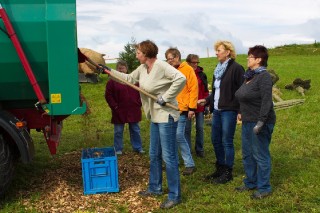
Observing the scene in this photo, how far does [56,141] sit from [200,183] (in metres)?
2.10

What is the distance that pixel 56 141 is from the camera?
223 inches

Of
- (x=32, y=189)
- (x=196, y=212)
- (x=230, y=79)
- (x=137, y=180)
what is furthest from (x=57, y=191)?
(x=230, y=79)

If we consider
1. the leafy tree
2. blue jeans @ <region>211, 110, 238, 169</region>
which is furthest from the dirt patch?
the leafy tree

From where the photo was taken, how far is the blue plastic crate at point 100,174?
5.84 meters

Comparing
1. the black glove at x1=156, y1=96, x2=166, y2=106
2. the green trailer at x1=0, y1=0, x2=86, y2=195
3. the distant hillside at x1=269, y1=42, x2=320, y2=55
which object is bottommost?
the black glove at x1=156, y1=96, x2=166, y2=106

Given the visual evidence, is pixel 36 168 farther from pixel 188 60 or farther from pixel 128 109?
pixel 188 60

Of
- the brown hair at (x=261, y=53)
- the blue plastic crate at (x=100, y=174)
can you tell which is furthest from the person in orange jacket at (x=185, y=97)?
the brown hair at (x=261, y=53)

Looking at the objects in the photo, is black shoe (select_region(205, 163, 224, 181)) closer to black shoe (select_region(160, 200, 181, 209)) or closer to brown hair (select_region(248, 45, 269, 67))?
black shoe (select_region(160, 200, 181, 209))

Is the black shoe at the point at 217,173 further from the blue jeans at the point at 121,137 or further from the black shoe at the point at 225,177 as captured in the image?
the blue jeans at the point at 121,137

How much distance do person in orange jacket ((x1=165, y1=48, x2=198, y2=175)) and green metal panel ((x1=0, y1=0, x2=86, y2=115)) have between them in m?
2.00

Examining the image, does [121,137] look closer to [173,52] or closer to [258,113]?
[173,52]

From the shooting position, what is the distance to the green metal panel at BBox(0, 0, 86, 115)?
492 centimetres

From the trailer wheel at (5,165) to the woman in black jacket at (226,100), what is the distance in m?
2.76

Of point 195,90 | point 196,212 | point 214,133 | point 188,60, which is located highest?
point 188,60
